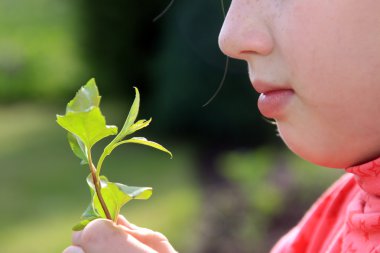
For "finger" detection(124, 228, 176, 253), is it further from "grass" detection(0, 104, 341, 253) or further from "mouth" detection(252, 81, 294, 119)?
"grass" detection(0, 104, 341, 253)

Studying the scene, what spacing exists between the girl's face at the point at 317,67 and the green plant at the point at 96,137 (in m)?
0.20

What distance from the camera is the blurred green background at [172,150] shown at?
4066 mm

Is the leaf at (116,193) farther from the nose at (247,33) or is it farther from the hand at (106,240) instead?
the nose at (247,33)

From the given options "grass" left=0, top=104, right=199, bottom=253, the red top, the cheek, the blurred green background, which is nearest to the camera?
the cheek

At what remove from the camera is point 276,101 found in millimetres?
1175

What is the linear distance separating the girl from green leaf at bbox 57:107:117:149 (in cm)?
15

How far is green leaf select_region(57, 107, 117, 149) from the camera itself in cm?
100

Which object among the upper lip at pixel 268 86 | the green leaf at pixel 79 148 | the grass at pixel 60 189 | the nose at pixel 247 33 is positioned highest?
the nose at pixel 247 33

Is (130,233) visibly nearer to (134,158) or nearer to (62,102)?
(134,158)

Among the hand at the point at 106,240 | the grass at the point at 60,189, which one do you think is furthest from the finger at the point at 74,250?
the grass at the point at 60,189

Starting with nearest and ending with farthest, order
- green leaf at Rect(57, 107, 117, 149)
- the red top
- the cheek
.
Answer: green leaf at Rect(57, 107, 117, 149) < the cheek < the red top

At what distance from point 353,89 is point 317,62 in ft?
0.20

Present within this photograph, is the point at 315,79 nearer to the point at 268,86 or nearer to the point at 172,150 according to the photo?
the point at 268,86

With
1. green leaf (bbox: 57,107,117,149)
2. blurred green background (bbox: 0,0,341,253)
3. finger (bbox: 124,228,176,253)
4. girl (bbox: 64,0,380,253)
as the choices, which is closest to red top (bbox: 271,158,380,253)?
girl (bbox: 64,0,380,253)
